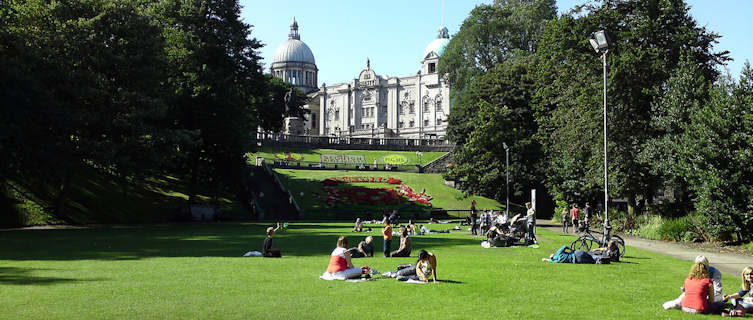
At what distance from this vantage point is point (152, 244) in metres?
24.7

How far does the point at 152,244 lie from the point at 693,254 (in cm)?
2060

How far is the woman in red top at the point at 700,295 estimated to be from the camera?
11648 mm

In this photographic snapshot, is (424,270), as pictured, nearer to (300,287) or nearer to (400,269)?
(400,269)

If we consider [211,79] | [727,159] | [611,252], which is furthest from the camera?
[211,79]

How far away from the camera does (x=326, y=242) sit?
2661 cm

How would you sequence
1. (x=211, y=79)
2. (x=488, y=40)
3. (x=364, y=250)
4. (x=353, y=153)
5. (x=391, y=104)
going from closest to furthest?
(x=364, y=250), (x=211, y=79), (x=488, y=40), (x=353, y=153), (x=391, y=104)

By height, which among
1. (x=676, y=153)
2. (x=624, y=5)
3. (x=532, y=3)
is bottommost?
(x=676, y=153)

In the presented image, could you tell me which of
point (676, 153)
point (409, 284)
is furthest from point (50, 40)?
point (676, 153)

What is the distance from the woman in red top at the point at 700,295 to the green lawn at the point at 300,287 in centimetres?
36

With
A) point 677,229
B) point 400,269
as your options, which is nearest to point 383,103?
point 677,229

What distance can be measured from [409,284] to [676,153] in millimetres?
21566

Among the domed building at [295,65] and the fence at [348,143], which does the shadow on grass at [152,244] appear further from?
the domed building at [295,65]

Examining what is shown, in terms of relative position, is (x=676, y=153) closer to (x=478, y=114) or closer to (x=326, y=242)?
(x=326, y=242)

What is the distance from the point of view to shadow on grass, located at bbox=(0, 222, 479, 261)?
67.6 feet
